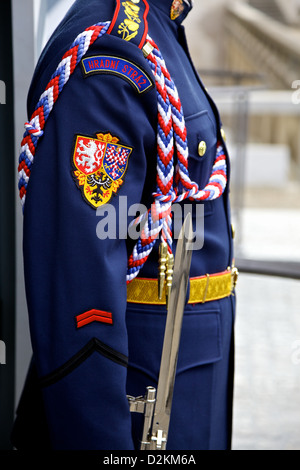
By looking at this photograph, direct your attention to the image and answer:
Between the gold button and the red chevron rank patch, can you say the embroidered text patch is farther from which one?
the red chevron rank patch

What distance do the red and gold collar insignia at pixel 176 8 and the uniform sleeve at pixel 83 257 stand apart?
0.83 feet

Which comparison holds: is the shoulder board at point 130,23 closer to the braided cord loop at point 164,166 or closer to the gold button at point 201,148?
the braided cord loop at point 164,166

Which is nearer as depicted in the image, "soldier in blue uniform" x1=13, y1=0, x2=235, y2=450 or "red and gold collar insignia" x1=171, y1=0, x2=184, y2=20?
"soldier in blue uniform" x1=13, y1=0, x2=235, y2=450

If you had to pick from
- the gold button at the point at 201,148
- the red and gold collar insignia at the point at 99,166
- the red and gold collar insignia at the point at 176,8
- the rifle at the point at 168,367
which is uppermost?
the red and gold collar insignia at the point at 176,8

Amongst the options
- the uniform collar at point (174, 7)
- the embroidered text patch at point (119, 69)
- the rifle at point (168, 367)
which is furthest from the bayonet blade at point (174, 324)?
the uniform collar at point (174, 7)

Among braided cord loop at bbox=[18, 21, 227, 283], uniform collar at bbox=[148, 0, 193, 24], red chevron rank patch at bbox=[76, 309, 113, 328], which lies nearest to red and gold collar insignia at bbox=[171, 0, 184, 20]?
uniform collar at bbox=[148, 0, 193, 24]

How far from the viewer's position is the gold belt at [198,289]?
147 centimetres

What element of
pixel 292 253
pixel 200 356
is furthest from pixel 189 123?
pixel 292 253

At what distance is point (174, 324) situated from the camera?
1.33 meters

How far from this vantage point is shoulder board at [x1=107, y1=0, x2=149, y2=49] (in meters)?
1.37

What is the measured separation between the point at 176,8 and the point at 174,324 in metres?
0.64

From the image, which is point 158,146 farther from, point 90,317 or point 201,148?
point 90,317

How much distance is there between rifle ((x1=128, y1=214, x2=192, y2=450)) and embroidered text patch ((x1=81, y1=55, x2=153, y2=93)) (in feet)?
0.81
